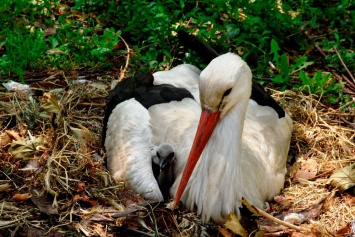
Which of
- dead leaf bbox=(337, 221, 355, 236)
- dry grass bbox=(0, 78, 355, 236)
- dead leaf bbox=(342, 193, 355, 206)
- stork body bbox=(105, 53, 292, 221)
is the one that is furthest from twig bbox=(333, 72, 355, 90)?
dead leaf bbox=(337, 221, 355, 236)

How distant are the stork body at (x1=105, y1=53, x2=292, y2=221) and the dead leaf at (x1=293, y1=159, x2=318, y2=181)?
0.21m

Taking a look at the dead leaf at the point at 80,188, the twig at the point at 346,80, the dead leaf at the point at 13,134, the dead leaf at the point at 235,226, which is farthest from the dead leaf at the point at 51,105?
the twig at the point at 346,80

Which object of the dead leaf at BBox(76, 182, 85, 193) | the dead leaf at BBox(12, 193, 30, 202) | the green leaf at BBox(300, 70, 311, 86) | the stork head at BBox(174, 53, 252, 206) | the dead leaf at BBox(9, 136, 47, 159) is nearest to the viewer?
the stork head at BBox(174, 53, 252, 206)

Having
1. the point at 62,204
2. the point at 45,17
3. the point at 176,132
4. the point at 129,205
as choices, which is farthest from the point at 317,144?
the point at 45,17

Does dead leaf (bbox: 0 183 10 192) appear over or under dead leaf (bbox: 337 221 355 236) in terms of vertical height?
under

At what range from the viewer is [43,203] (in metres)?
4.36

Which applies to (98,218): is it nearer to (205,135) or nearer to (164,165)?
(164,165)

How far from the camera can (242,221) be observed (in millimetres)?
4234

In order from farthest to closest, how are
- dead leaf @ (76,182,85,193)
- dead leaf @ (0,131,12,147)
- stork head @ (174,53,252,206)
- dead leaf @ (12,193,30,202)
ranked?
dead leaf @ (0,131,12,147) → dead leaf @ (76,182,85,193) → dead leaf @ (12,193,30,202) → stork head @ (174,53,252,206)

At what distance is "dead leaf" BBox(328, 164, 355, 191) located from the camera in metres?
4.68

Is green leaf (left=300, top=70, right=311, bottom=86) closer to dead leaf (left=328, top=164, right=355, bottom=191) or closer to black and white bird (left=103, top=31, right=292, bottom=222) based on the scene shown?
black and white bird (left=103, top=31, right=292, bottom=222)

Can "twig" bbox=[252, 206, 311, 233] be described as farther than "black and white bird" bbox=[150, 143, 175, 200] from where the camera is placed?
No

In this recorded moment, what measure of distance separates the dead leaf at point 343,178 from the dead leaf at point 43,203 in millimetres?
1931

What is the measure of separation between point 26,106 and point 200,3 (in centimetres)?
250
